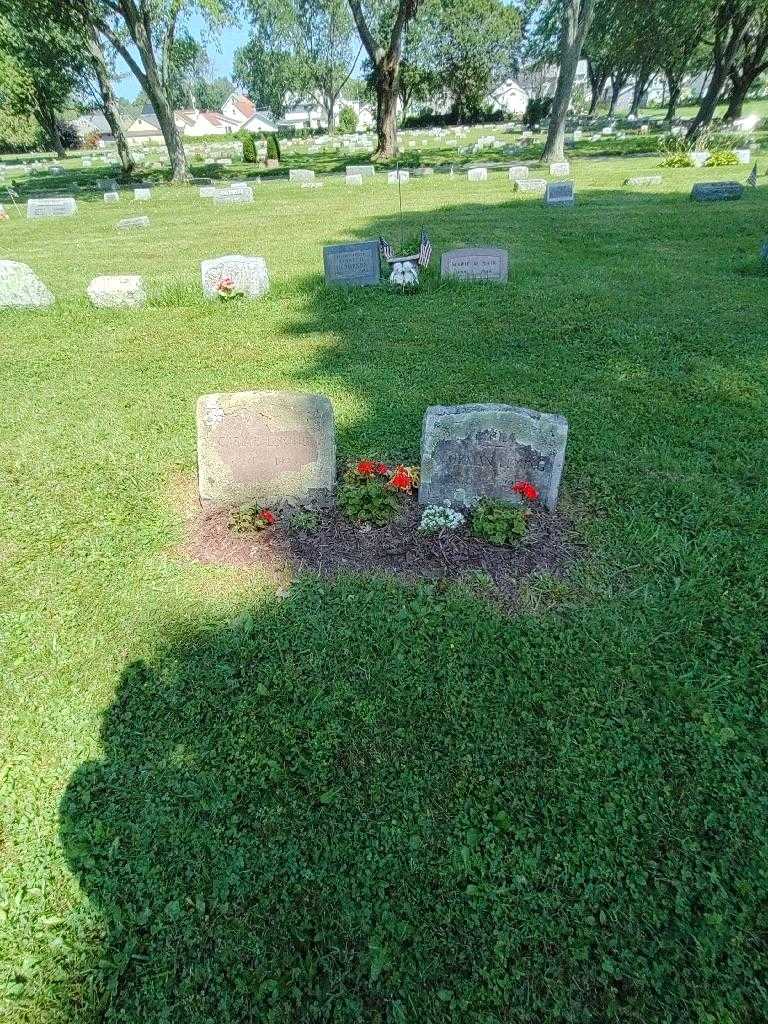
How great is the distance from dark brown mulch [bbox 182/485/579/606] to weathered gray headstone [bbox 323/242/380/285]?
6555 mm

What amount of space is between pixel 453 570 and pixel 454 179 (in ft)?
74.1

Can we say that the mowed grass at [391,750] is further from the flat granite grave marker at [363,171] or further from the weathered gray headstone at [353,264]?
the flat granite grave marker at [363,171]

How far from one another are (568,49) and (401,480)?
2507 centimetres

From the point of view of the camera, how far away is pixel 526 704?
2.80 m

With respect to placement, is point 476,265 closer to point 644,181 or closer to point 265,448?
point 265,448

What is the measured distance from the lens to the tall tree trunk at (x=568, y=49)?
20125mm

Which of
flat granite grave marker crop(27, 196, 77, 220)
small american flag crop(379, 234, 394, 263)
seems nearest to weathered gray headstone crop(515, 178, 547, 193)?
small american flag crop(379, 234, 394, 263)

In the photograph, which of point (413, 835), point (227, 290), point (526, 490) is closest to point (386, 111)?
point (227, 290)

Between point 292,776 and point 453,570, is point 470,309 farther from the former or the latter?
point 292,776

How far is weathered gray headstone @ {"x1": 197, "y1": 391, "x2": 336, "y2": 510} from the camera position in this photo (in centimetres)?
386

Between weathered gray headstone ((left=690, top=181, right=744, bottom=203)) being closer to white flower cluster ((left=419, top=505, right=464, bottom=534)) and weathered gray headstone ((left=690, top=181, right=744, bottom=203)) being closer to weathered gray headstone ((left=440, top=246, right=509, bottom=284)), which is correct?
weathered gray headstone ((left=440, top=246, right=509, bottom=284))

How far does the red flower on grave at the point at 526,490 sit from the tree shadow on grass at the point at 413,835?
945mm

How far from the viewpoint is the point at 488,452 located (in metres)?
3.77

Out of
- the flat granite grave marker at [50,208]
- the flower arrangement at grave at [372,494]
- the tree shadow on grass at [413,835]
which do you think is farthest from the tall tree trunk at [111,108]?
the tree shadow on grass at [413,835]
